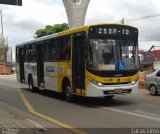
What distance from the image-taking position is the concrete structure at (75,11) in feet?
128

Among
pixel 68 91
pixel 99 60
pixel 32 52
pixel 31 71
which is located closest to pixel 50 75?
pixel 68 91

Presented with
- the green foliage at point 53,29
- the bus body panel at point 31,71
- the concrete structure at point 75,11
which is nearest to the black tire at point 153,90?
the bus body panel at point 31,71

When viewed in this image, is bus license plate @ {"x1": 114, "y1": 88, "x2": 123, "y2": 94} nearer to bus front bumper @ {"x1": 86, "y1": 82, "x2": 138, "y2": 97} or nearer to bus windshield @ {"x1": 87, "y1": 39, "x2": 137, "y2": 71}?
bus front bumper @ {"x1": 86, "y1": 82, "x2": 138, "y2": 97}

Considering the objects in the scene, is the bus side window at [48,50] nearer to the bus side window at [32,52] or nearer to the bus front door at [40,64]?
the bus front door at [40,64]

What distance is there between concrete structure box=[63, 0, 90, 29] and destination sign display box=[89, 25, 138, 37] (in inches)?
878

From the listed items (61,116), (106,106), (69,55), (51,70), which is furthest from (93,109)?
(51,70)

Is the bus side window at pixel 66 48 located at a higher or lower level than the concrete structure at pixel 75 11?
lower

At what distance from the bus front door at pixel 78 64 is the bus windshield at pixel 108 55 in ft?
1.96

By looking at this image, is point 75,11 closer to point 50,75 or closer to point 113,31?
point 50,75

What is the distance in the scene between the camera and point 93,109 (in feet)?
51.6

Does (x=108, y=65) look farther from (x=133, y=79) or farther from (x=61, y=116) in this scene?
(x=61, y=116)

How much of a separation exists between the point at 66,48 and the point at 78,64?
57.8 inches

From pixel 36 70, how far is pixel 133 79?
26.1 feet

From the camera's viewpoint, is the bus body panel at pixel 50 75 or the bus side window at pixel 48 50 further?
the bus side window at pixel 48 50
